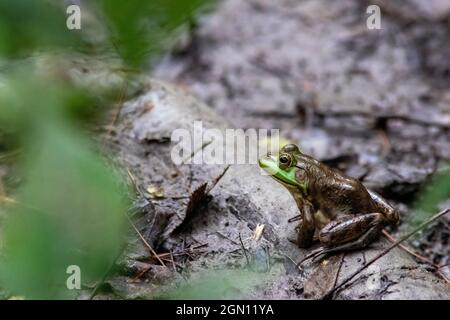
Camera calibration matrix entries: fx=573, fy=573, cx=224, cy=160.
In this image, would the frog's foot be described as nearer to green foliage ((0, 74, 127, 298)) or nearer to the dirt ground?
the dirt ground

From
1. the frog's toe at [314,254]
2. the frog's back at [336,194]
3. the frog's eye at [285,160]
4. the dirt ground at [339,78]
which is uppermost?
the dirt ground at [339,78]

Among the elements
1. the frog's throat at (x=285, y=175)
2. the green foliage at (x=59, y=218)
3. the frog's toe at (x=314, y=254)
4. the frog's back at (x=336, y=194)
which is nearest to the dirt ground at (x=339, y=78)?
the frog's back at (x=336, y=194)

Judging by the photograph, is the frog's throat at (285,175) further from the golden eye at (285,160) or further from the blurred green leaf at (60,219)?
the blurred green leaf at (60,219)

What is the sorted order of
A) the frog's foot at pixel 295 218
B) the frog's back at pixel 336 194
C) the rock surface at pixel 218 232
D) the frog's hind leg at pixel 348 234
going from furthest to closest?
1. the frog's foot at pixel 295 218
2. the frog's back at pixel 336 194
3. the frog's hind leg at pixel 348 234
4. the rock surface at pixel 218 232

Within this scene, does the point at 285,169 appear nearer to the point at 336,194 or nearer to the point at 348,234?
the point at 336,194

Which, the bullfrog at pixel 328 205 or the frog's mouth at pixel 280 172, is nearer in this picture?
the bullfrog at pixel 328 205

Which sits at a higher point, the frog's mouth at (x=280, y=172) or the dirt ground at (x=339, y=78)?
the dirt ground at (x=339, y=78)

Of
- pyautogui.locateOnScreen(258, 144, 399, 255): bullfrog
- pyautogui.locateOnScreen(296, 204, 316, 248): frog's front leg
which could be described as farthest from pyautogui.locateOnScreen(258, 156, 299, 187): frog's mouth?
pyautogui.locateOnScreen(296, 204, 316, 248): frog's front leg

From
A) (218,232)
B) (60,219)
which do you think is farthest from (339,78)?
(60,219)
